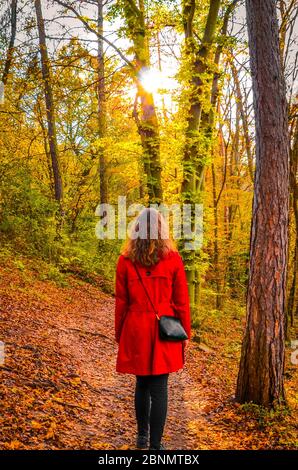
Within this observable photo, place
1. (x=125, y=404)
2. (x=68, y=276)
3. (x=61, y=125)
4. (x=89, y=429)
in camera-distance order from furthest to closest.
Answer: (x=61, y=125) < (x=68, y=276) < (x=125, y=404) < (x=89, y=429)

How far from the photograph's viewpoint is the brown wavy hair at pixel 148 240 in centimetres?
388

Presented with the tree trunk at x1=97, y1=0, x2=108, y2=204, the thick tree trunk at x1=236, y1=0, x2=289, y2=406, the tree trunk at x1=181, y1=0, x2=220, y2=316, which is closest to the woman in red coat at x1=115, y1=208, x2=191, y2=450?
the thick tree trunk at x1=236, y1=0, x2=289, y2=406

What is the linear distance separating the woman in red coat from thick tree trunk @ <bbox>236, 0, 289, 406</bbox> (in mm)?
1721

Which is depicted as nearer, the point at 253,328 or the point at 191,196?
the point at 253,328

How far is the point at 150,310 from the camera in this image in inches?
152

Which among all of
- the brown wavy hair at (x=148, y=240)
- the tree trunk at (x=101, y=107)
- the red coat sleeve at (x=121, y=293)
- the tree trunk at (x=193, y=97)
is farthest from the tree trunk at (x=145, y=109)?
the red coat sleeve at (x=121, y=293)

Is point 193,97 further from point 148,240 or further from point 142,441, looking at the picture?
point 142,441

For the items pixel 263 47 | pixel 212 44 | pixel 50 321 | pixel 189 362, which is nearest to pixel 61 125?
pixel 212 44

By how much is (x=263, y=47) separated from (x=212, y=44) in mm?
6543

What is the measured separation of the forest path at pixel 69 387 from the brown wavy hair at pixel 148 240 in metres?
2.02

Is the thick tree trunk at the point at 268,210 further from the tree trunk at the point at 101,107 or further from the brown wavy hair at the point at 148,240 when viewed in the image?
the tree trunk at the point at 101,107
